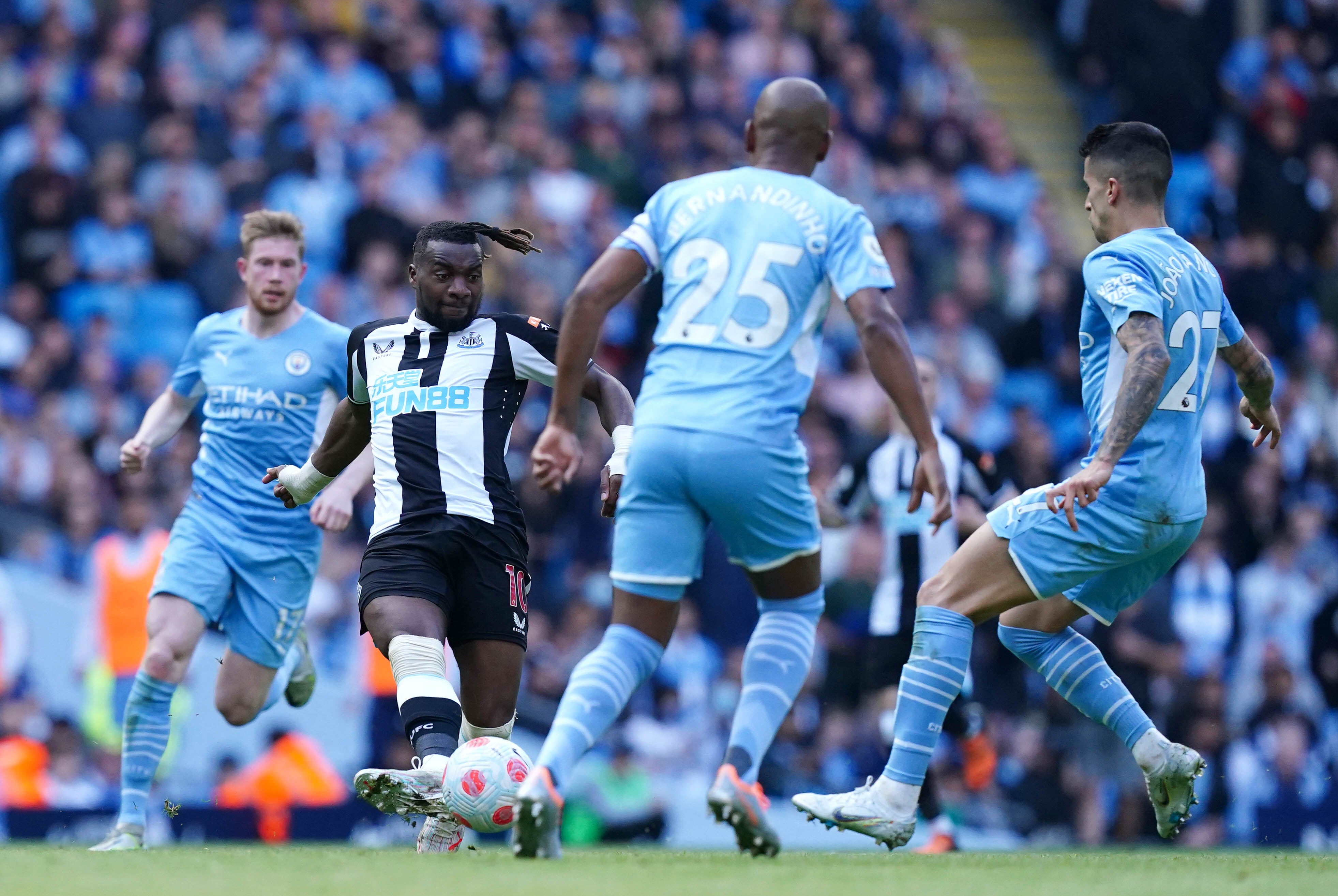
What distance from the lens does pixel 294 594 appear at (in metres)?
8.72

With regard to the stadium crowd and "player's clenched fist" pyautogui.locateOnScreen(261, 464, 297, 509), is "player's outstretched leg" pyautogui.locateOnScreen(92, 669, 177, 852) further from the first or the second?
the stadium crowd

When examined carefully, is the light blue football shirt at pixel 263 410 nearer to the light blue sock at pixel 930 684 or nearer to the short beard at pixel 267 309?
the short beard at pixel 267 309

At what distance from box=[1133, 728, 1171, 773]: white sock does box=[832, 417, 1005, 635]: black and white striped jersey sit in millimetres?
2795

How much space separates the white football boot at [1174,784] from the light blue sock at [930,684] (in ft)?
2.96

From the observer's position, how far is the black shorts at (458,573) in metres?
6.90

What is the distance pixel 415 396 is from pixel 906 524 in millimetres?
3816

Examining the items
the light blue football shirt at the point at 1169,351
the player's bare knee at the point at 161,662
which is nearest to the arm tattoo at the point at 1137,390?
the light blue football shirt at the point at 1169,351

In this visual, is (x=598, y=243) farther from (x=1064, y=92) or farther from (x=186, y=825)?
(x=1064, y=92)

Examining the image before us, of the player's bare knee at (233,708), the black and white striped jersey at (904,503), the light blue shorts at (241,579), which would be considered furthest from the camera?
the black and white striped jersey at (904,503)

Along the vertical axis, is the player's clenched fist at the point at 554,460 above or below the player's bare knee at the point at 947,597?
above

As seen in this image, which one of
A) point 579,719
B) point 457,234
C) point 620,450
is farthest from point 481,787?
point 457,234

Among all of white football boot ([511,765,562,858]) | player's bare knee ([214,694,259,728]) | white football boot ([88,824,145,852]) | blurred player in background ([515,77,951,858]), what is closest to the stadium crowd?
player's bare knee ([214,694,259,728])

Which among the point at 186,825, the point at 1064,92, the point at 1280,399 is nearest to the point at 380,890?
the point at 186,825

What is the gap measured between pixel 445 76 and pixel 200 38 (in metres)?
2.31
